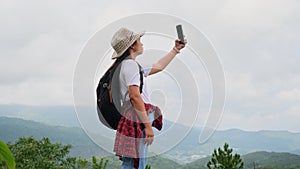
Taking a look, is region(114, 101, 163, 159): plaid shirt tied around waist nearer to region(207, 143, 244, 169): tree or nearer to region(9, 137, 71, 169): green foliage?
region(207, 143, 244, 169): tree

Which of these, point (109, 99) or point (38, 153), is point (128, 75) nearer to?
point (109, 99)

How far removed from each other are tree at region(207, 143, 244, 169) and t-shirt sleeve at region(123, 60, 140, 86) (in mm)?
16473

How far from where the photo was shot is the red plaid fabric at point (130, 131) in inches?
87.6

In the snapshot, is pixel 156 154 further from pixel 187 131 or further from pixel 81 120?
pixel 81 120

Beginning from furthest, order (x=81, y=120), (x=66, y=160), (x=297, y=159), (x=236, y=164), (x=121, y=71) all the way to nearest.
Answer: (x=297, y=159) < (x=66, y=160) < (x=236, y=164) < (x=121, y=71) < (x=81, y=120)

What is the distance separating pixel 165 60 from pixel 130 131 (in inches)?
20.7

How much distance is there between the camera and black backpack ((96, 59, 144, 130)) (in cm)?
216

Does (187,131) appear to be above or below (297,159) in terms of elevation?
below

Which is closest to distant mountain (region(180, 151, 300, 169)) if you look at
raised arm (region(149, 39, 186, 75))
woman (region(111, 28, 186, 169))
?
raised arm (region(149, 39, 186, 75))

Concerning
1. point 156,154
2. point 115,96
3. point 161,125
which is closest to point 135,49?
point 115,96

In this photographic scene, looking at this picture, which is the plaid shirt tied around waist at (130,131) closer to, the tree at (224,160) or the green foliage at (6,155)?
the green foliage at (6,155)

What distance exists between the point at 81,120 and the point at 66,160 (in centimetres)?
2882

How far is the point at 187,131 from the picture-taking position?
2.15 metres

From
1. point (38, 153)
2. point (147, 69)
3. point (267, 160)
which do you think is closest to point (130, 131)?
point (147, 69)
